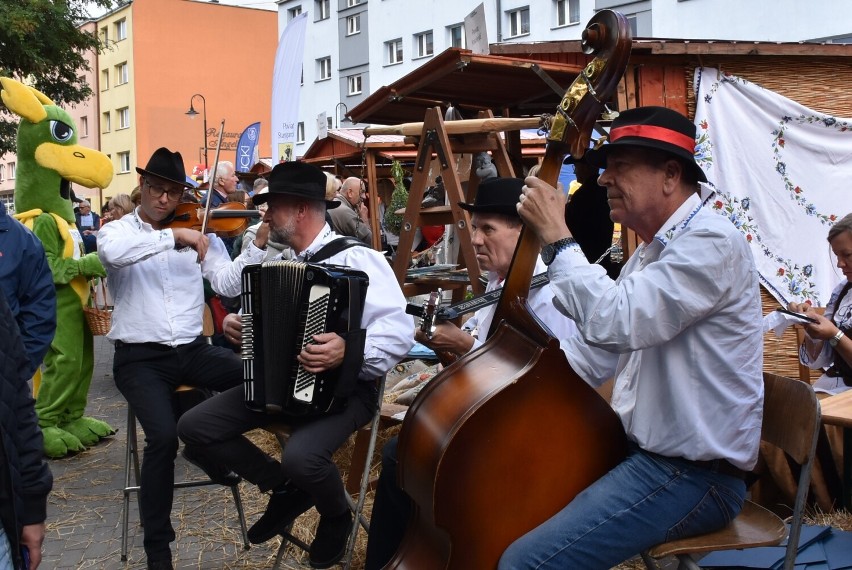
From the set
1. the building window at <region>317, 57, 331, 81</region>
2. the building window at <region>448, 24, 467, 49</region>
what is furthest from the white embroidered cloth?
the building window at <region>317, 57, 331, 81</region>

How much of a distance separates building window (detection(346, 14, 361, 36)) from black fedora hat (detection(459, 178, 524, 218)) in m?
33.8

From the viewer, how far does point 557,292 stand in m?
2.18

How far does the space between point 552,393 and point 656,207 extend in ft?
2.04

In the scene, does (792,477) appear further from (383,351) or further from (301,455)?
(301,455)

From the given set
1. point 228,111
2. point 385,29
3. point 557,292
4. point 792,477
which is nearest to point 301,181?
point 557,292

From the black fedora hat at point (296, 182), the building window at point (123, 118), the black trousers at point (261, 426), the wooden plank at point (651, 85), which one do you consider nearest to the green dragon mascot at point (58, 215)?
the black fedora hat at point (296, 182)

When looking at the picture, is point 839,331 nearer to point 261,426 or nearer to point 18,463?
point 261,426

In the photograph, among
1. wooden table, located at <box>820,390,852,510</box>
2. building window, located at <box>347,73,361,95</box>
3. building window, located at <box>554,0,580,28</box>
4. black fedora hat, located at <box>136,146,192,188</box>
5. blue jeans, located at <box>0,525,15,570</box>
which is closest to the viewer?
blue jeans, located at <box>0,525,15,570</box>

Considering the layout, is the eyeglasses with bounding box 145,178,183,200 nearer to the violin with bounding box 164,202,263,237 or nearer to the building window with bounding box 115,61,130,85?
the violin with bounding box 164,202,263,237

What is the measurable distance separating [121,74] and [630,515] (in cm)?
4674

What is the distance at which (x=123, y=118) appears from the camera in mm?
44031

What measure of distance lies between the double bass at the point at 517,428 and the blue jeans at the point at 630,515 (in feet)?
0.22

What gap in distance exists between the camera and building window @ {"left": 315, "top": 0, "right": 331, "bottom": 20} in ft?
123

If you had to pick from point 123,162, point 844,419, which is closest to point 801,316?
point 844,419
